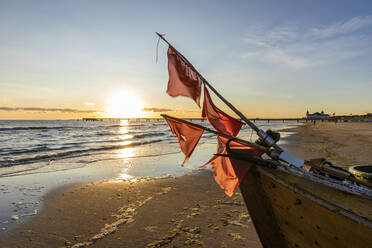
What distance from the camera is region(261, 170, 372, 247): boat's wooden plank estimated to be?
6.25ft

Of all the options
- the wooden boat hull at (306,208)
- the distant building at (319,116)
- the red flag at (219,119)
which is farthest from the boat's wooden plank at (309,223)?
the distant building at (319,116)

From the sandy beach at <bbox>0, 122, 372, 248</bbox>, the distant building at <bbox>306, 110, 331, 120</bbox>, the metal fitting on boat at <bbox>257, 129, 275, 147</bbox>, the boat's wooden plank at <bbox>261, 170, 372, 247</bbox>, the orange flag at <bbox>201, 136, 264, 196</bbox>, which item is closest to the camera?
the boat's wooden plank at <bbox>261, 170, 372, 247</bbox>

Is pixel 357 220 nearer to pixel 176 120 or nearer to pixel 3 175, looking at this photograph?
pixel 176 120

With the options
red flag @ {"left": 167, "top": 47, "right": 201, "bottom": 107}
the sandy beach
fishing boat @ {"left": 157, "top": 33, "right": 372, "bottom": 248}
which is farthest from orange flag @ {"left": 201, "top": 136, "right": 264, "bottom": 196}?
the sandy beach

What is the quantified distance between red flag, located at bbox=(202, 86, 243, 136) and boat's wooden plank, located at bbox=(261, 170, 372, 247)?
45.2 inches

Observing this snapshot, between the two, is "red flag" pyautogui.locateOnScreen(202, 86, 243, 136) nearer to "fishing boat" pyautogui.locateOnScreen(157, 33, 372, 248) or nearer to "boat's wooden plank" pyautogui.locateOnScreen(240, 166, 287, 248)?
"fishing boat" pyautogui.locateOnScreen(157, 33, 372, 248)

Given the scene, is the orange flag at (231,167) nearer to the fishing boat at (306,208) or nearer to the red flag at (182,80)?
the fishing boat at (306,208)

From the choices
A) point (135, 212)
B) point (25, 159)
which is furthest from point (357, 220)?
point (25, 159)

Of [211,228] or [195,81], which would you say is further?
[211,228]

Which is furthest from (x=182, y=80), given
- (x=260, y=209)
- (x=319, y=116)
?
(x=319, y=116)

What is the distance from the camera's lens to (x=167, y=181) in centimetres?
851

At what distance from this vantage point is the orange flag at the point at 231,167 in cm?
268

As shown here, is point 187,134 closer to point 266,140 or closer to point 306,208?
point 266,140

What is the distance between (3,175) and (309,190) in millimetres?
12107
